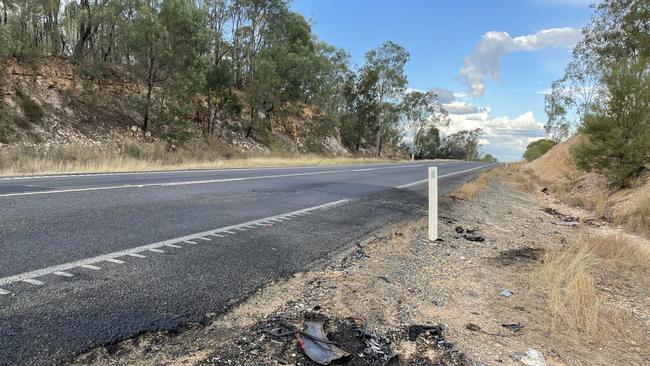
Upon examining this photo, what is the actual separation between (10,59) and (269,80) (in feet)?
59.7

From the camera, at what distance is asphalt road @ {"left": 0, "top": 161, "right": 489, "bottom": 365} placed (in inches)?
119

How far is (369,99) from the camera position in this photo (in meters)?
62.3

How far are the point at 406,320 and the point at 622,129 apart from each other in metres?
16.5

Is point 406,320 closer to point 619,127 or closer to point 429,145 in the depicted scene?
point 619,127

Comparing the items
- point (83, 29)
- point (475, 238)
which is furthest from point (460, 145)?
point (475, 238)

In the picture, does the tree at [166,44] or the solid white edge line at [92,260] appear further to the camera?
the tree at [166,44]

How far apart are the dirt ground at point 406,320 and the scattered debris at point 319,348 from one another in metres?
0.05

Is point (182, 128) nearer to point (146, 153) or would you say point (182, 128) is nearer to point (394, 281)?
point (146, 153)

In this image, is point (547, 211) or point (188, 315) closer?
point (188, 315)

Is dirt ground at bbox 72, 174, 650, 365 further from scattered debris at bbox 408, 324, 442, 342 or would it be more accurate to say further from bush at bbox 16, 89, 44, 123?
bush at bbox 16, 89, 44, 123

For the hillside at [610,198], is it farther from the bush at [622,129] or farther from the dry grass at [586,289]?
the dry grass at [586,289]

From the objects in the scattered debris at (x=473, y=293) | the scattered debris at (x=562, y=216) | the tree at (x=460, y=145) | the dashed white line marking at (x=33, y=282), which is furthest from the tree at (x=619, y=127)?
the tree at (x=460, y=145)

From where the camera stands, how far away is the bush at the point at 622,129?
52.1ft

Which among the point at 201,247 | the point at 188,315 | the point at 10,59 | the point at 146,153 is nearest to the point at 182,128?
the point at 146,153
